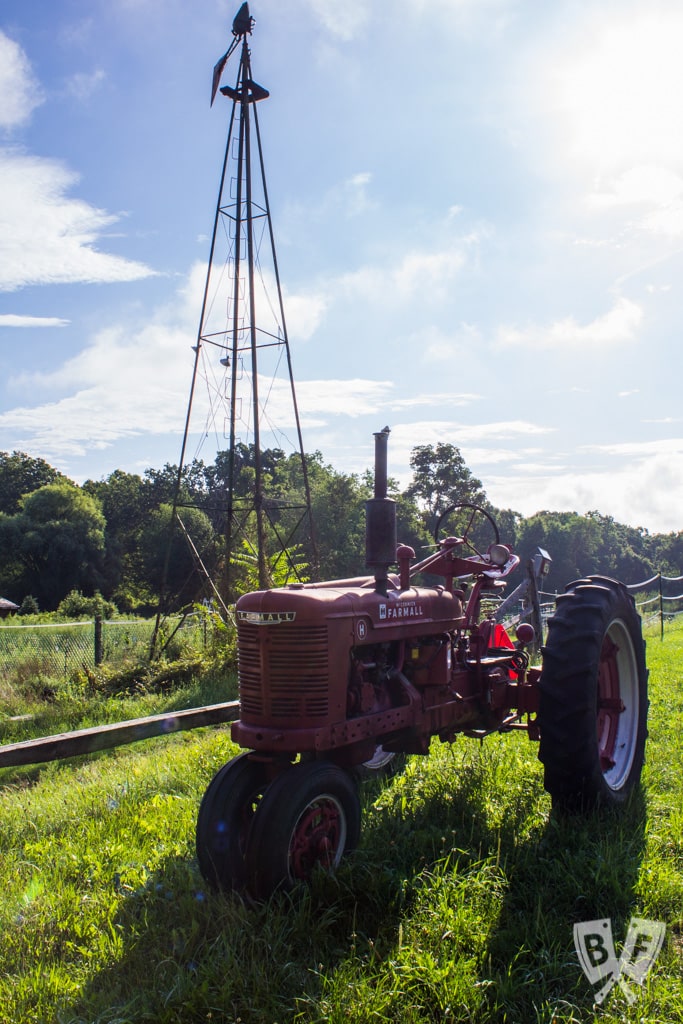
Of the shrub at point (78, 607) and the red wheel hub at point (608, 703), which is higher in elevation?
Result: the red wheel hub at point (608, 703)

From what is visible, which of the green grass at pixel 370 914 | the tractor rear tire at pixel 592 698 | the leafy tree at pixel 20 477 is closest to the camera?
the green grass at pixel 370 914

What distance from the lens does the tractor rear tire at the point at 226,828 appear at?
3.34m

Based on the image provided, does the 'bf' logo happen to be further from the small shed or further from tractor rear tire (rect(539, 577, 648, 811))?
the small shed

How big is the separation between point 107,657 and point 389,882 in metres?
9.38

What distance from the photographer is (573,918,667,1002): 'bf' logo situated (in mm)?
2738

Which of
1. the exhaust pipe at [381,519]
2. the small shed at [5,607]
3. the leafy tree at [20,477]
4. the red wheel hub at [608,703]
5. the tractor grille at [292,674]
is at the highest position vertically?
the leafy tree at [20,477]

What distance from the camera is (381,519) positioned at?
12.5 ft

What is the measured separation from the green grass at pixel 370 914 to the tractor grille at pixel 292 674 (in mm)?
720

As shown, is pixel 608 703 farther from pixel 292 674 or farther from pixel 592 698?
pixel 292 674

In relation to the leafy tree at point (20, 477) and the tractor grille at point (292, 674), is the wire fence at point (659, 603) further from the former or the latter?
the leafy tree at point (20, 477)

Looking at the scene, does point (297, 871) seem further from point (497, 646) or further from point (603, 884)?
point (497, 646)

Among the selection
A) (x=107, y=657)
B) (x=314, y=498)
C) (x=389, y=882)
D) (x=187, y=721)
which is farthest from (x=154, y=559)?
(x=389, y=882)

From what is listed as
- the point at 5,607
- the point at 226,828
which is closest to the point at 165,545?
the point at 5,607

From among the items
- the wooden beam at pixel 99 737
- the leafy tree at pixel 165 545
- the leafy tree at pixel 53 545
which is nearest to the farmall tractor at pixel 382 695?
the wooden beam at pixel 99 737
